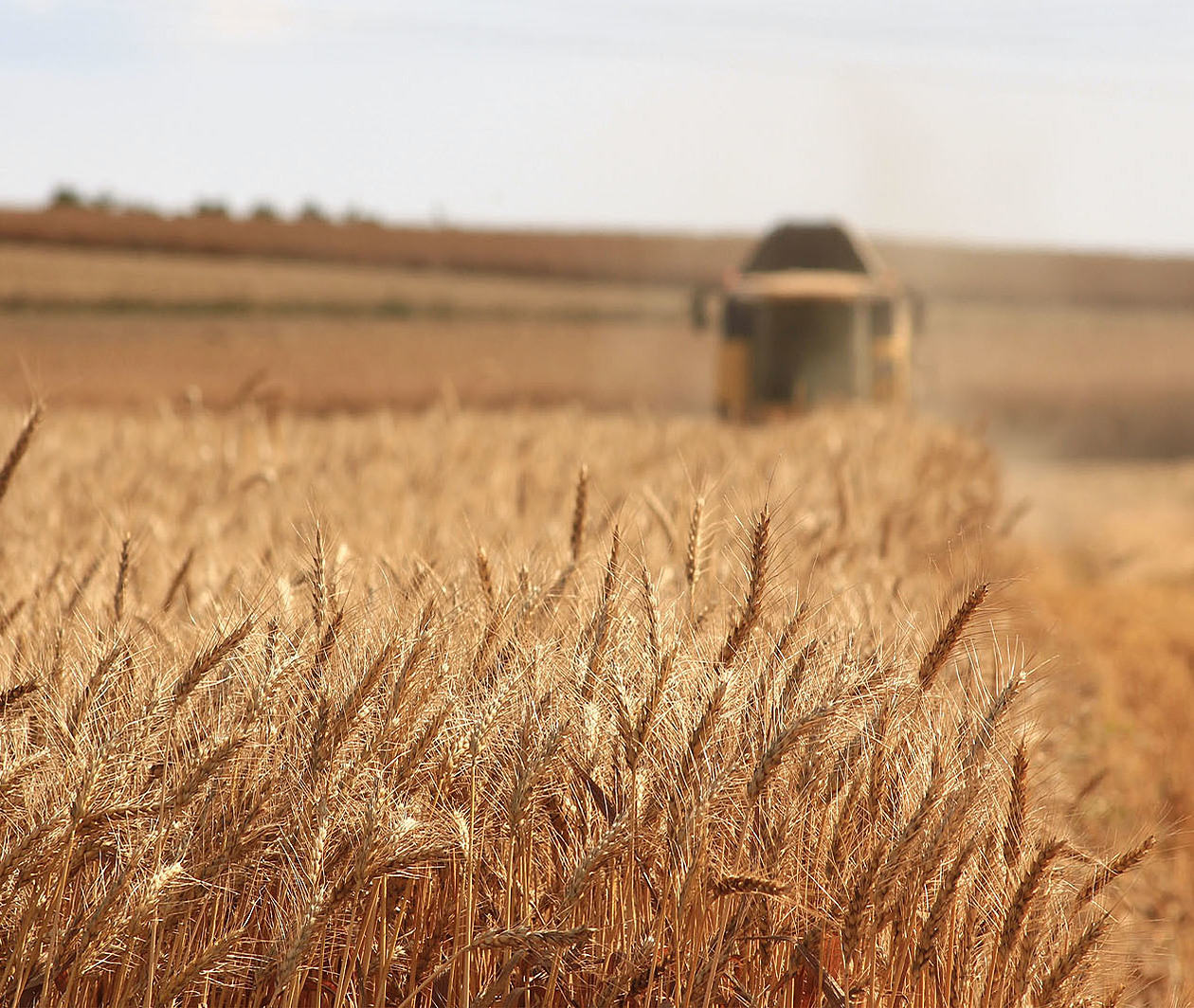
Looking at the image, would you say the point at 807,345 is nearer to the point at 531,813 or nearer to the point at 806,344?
the point at 806,344

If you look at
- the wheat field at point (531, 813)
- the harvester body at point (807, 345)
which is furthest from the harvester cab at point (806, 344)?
the wheat field at point (531, 813)

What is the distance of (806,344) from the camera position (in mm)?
10109

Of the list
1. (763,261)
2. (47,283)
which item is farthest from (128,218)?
(763,261)

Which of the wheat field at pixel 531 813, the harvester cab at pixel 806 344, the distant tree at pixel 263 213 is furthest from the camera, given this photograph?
the distant tree at pixel 263 213

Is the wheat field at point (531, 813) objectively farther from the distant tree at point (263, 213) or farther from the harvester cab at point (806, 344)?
the distant tree at point (263, 213)

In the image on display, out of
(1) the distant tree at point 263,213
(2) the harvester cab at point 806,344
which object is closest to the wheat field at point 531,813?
(2) the harvester cab at point 806,344

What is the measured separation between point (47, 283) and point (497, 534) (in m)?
20.8

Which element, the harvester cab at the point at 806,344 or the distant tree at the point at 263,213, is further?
the distant tree at the point at 263,213

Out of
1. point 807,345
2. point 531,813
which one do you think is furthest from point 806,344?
point 531,813

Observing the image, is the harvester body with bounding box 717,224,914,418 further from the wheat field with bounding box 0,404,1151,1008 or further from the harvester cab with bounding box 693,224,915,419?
the wheat field with bounding box 0,404,1151,1008

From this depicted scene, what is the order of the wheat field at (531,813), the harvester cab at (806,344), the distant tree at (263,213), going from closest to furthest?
the wheat field at (531,813) → the harvester cab at (806,344) → the distant tree at (263,213)

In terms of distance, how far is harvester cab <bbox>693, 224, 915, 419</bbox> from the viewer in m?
10.1

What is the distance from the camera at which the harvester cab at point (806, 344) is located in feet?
33.0

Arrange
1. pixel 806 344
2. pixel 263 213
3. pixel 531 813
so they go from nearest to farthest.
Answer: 1. pixel 531 813
2. pixel 806 344
3. pixel 263 213
